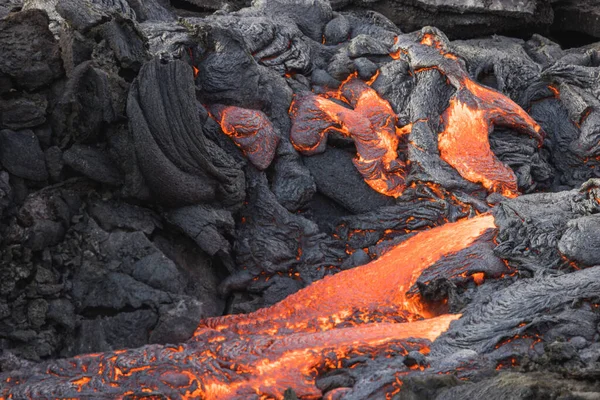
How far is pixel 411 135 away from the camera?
→ 7.82m

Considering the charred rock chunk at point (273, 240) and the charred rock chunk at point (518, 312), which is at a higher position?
the charred rock chunk at point (518, 312)

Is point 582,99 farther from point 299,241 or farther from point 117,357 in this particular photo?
point 117,357

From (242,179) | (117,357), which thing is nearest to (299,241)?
(242,179)

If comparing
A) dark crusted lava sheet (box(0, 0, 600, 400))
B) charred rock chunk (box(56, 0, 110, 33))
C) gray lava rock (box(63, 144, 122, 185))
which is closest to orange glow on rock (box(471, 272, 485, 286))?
dark crusted lava sheet (box(0, 0, 600, 400))

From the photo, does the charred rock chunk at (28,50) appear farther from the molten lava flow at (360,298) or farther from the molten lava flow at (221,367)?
the molten lava flow at (360,298)

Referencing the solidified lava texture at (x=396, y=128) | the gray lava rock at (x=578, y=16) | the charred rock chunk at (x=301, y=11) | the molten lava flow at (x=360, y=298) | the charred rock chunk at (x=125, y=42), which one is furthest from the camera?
the gray lava rock at (x=578, y=16)

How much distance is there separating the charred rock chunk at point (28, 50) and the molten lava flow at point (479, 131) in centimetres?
372

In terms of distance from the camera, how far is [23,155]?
233 inches

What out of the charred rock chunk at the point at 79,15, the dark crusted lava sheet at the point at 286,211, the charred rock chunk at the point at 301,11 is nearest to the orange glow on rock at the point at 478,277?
the dark crusted lava sheet at the point at 286,211

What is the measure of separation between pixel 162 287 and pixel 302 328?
3.53 ft

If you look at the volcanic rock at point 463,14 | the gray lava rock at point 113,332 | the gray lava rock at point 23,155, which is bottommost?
the gray lava rock at point 113,332

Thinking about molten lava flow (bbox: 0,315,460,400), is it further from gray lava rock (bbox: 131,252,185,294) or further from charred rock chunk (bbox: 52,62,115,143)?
charred rock chunk (bbox: 52,62,115,143)

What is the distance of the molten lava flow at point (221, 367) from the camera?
16.7 ft

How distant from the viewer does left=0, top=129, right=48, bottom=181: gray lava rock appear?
5.86 metres
